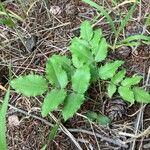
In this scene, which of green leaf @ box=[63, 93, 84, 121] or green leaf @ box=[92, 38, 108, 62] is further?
green leaf @ box=[92, 38, 108, 62]

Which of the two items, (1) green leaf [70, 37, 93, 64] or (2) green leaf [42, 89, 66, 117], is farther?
(1) green leaf [70, 37, 93, 64]

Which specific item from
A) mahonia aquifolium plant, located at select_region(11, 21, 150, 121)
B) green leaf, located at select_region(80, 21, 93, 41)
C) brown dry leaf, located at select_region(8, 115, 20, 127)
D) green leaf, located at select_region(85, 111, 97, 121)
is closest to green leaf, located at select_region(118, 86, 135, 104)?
mahonia aquifolium plant, located at select_region(11, 21, 150, 121)

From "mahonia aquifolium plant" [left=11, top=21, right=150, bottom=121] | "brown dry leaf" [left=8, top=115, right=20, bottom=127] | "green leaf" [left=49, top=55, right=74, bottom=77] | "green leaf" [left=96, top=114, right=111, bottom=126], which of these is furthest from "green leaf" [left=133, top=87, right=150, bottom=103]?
"brown dry leaf" [left=8, top=115, right=20, bottom=127]

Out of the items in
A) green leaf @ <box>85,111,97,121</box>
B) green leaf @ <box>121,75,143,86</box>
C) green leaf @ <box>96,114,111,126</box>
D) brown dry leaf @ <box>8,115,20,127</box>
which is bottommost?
green leaf @ <box>96,114,111,126</box>

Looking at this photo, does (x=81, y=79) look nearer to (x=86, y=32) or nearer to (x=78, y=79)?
(x=78, y=79)

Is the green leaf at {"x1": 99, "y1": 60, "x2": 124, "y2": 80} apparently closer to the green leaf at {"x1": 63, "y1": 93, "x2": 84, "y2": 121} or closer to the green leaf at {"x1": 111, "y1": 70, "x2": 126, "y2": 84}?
the green leaf at {"x1": 111, "y1": 70, "x2": 126, "y2": 84}

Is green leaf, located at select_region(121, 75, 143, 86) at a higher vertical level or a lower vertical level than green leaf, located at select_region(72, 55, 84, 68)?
lower

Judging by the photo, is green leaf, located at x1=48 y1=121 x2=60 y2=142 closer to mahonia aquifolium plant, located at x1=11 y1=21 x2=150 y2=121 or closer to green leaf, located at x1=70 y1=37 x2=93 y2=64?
mahonia aquifolium plant, located at x1=11 y1=21 x2=150 y2=121
